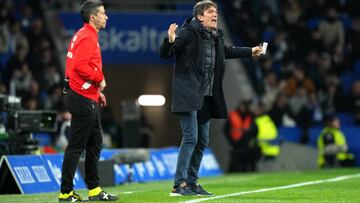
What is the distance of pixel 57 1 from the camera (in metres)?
27.6

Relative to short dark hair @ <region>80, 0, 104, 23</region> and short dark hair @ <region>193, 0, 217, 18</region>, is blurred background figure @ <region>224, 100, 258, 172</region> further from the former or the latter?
short dark hair @ <region>80, 0, 104, 23</region>

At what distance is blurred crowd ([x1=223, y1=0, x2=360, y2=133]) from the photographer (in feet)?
83.3

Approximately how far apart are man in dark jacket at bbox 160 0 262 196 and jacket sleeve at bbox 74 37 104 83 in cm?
104

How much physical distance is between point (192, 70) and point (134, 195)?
1608mm

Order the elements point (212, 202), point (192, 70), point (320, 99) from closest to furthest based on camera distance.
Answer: point (212, 202) < point (192, 70) < point (320, 99)

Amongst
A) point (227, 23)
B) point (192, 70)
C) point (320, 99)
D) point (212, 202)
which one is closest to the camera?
point (212, 202)

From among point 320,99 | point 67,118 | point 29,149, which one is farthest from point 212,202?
point 320,99

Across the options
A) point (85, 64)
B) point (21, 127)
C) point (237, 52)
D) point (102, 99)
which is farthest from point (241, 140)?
point (85, 64)

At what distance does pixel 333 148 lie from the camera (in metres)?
23.4

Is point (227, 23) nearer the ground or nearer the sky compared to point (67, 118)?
nearer the sky

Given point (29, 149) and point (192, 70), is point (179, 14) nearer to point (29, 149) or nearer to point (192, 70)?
point (29, 149)

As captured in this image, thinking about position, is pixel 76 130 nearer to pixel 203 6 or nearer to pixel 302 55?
pixel 203 6

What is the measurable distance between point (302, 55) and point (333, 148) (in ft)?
15.8

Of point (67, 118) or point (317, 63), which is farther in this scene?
point (317, 63)
